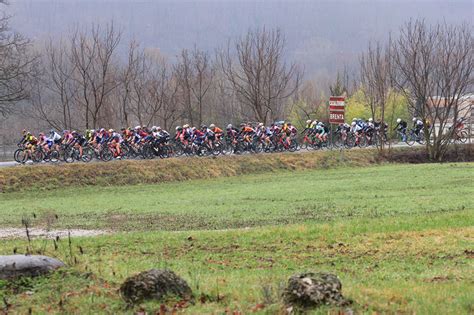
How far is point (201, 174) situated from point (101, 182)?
214 inches

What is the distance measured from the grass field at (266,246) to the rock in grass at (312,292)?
0.67ft

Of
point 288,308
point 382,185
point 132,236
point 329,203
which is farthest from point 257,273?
point 382,185

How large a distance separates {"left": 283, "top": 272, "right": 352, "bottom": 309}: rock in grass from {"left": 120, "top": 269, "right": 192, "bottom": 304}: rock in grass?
1088mm

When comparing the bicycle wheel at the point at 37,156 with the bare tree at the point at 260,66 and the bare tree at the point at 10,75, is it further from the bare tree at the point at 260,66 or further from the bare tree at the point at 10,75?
the bare tree at the point at 260,66

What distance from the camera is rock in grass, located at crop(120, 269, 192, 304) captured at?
5852 mm

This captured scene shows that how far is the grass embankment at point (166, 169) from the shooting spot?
2864 centimetres

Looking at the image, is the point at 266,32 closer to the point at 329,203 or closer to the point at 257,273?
the point at 329,203

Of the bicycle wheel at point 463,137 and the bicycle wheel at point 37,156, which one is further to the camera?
the bicycle wheel at point 463,137

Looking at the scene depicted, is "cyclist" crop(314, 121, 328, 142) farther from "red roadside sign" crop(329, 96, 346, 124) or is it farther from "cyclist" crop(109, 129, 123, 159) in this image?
"cyclist" crop(109, 129, 123, 159)

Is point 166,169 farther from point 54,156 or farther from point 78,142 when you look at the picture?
point 54,156

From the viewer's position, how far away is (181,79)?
51.2m

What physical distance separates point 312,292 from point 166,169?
26979 mm

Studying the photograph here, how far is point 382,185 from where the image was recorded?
79.8ft

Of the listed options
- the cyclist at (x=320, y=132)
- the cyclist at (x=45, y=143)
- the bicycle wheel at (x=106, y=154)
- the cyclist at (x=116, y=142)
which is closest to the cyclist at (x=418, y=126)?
the cyclist at (x=320, y=132)
